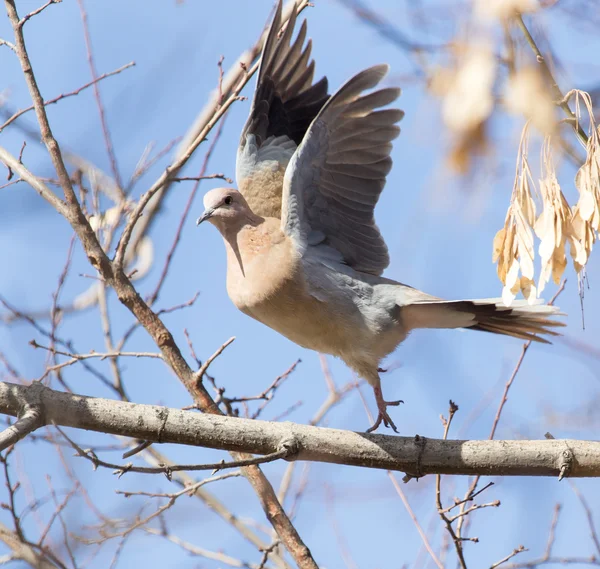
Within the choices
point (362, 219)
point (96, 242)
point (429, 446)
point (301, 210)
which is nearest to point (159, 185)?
point (96, 242)

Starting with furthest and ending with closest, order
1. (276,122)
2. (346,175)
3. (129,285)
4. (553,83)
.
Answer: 1. (276,122)
2. (346,175)
3. (129,285)
4. (553,83)

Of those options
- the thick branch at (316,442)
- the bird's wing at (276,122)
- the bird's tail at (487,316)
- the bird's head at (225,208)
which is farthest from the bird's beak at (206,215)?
the thick branch at (316,442)

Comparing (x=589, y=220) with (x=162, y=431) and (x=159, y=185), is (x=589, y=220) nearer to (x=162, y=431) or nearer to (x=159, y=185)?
(x=162, y=431)

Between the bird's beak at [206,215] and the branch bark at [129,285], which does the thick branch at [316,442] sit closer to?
the branch bark at [129,285]

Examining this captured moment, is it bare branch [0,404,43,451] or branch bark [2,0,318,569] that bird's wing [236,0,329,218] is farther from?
bare branch [0,404,43,451]

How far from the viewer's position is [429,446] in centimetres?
283

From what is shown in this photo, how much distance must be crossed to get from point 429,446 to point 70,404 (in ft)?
4.06

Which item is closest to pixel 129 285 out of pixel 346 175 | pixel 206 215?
pixel 206 215

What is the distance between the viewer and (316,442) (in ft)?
8.92

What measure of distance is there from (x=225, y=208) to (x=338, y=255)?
22.7 inches

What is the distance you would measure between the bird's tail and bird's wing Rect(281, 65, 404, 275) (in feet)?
0.89

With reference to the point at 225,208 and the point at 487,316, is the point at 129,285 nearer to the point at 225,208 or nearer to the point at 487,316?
the point at 225,208

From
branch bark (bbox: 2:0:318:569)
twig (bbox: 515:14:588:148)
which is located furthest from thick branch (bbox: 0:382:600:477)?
twig (bbox: 515:14:588:148)

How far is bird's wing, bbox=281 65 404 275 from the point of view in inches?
134
